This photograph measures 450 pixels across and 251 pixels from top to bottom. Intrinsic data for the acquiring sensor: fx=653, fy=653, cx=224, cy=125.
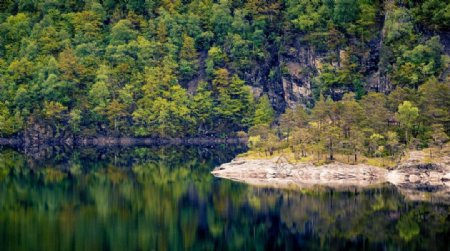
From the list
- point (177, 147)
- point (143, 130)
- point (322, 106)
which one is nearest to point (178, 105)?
point (143, 130)

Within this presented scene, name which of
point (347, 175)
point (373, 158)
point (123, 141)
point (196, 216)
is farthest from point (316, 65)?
point (196, 216)

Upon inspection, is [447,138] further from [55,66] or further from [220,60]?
[55,66]

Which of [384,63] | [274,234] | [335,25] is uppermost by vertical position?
[335,25]

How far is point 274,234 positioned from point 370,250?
298 inches

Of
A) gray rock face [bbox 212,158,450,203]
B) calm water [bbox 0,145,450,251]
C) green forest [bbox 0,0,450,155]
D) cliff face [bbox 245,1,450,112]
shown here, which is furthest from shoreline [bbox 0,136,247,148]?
gray rock face [bbox 212,158,450,203]

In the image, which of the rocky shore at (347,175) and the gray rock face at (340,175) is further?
the rocky shore at (347,175)

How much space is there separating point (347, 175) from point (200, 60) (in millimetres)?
81652

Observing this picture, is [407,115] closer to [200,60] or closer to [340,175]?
[340,175]

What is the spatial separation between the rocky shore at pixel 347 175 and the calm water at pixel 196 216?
11.6 feet

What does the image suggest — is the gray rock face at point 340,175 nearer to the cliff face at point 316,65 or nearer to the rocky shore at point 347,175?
the rocky shore at point 347,175

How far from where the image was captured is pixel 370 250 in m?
37.9

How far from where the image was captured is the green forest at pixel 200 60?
10788 centimetres

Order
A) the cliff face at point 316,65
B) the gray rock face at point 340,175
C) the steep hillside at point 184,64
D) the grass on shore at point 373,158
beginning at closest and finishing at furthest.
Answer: the gray rock face at point 340,175 → the grass on shore at point 373,158 → the cliff face at point 316,65 → the steep hillside at point 184,64

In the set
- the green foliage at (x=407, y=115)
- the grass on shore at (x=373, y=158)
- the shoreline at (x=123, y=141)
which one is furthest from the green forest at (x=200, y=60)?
the grass on shore at (x=373, y=158)
